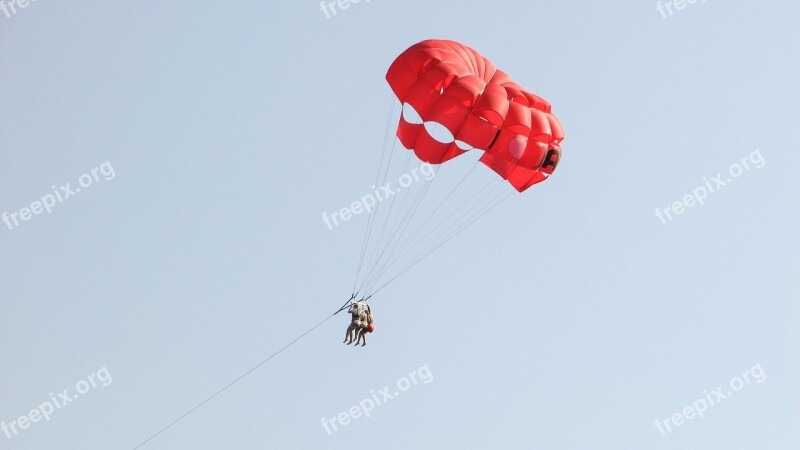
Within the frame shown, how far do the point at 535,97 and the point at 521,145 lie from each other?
135 centimetres

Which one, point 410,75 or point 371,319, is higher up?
point 410,75

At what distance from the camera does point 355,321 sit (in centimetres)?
4428

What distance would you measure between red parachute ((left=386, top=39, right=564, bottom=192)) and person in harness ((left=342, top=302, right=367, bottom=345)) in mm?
4136

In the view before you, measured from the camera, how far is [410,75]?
146ft

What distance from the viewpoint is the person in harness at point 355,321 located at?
1743 inches

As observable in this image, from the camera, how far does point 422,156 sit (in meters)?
45.5

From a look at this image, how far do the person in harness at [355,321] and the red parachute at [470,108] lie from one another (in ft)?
13.6

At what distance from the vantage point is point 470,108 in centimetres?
4362

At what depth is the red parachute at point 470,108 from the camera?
43562 millimetres

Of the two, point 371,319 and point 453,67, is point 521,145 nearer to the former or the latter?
point 453,67

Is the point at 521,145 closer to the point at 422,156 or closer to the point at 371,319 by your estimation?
the point at 422,156

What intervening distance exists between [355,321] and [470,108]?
5.81m

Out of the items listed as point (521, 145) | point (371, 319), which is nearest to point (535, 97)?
point (521, 145)

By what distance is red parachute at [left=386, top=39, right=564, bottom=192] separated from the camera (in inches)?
1715
